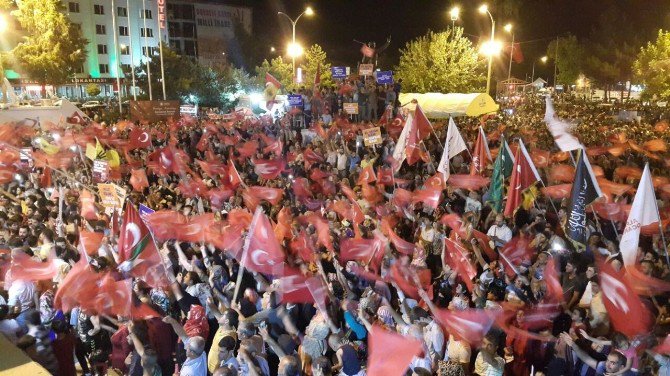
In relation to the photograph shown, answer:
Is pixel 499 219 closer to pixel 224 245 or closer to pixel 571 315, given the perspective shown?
pixel 571 315

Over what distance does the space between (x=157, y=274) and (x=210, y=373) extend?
2248 millimetres

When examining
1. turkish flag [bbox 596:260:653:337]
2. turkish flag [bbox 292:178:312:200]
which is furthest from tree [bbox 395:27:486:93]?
turkish flag [bbox 596:260:653:337]

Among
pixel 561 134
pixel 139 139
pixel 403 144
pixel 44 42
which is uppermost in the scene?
pixel 44 42

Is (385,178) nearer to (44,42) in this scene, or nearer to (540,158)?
(540,158)

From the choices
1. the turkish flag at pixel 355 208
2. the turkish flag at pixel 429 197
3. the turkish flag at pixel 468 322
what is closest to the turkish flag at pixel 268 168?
the turkish flag at pixel 355 208

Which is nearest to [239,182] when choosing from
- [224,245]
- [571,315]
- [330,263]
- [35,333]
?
[224,245]

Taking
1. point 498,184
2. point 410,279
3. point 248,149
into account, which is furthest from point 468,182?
point 248,149

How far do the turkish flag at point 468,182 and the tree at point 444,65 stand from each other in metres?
28.1

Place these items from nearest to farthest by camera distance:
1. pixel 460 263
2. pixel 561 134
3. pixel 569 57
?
pixel 460 263 < pixel 561 134 < pixel 569 57

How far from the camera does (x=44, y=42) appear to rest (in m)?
42.5

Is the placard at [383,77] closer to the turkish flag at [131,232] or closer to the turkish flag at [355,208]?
the turkish flag at [355,208]

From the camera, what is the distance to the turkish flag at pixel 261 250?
800 cm

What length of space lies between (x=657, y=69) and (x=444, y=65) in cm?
1408

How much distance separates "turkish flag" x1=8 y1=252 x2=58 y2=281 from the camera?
7738mm
